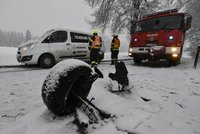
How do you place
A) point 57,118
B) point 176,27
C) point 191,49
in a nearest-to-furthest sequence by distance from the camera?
point 57,118, point 176,27, point 191,49

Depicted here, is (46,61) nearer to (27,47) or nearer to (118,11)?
(27,47)

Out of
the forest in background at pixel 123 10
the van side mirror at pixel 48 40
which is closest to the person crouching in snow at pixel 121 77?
the van side mirror at pixel 48 40

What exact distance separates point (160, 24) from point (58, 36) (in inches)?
192

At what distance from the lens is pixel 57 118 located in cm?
273

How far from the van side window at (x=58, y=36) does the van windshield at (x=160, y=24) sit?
3.73m

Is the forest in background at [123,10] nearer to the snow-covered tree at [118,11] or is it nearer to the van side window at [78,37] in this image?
the snow-covered tree at [118,11]

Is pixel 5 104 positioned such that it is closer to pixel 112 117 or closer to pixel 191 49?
pixel 112 117

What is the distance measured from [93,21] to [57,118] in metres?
16.4

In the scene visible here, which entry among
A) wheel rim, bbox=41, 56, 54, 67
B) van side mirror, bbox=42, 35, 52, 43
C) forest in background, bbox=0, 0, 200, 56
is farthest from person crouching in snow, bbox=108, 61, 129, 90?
forest in background, bbox=0, 0, 200, 56

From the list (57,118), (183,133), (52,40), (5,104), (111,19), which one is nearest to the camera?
(183,133)

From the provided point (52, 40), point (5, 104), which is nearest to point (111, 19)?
point (52, 40)

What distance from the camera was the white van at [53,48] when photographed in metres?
7.81

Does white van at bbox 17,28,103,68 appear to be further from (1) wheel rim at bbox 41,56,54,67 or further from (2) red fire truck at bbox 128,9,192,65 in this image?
(2) red fire truck at bbox 128,9,192,65

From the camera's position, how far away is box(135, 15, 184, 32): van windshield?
780 cm
